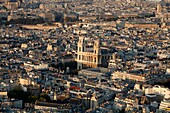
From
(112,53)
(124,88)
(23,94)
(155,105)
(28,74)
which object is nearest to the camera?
(155,105)

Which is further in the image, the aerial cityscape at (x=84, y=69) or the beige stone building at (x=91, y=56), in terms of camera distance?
the beige stone building at (x=91, y=56)

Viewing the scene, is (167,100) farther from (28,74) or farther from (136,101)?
(28,74)

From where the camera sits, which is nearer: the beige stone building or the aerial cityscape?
the aerial cityscape

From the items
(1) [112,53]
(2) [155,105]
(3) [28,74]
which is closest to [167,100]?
(2) [155,105]

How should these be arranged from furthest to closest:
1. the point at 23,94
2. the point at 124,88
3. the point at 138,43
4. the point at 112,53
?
the point at 138,43
the point at 112,53
the point at 124,88
the point at 23,94

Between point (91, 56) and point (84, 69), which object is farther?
point (91, 56)

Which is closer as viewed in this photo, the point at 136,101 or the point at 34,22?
the point at 136,101

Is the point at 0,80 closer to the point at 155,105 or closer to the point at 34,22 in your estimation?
the point at 155,105

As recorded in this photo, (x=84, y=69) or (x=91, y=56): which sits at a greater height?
(x=91, y=56)
